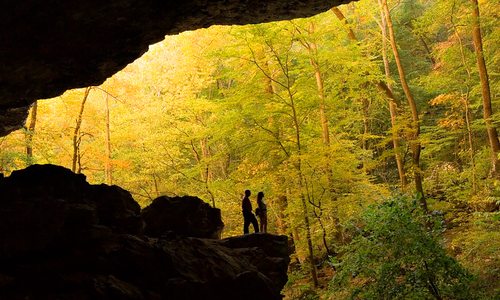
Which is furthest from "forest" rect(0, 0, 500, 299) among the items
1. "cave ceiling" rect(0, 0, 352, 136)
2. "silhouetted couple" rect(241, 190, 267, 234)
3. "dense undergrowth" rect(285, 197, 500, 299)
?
"cave ceiling" rect(0, 0, 352, 136)

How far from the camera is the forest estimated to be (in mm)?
9391

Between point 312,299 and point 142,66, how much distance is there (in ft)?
66.7

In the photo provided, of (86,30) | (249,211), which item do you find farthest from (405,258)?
(86,30)

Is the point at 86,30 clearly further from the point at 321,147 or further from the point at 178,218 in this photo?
the point at 321,147

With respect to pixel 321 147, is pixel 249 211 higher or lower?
lower

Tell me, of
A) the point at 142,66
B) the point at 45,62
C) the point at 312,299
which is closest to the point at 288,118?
the point at 312,299

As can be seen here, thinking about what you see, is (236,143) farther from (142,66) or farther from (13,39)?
(142,66)

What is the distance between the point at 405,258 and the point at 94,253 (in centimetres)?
640

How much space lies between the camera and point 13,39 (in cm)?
724

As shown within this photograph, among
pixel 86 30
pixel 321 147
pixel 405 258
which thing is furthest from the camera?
pixel 321 147

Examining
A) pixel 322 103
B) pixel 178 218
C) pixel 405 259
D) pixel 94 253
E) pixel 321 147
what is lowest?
pixel 405 259

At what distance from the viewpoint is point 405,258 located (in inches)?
342

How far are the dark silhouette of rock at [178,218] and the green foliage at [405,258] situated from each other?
3877mm

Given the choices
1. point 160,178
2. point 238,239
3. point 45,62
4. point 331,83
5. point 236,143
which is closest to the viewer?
point 45,62
